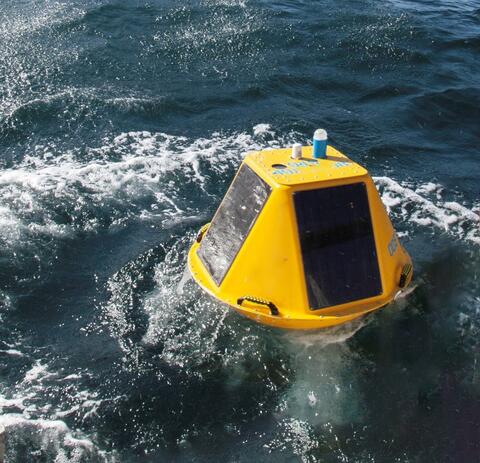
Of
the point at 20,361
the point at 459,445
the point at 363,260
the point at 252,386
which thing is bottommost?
the point at 459,445

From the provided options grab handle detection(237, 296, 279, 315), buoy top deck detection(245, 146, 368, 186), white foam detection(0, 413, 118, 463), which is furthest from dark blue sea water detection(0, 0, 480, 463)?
buoy top deck detection(245, 146, 368, 186)

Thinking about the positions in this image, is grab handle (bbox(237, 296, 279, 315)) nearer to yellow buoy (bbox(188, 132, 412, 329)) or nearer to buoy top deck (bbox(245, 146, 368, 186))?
yellow buoy (bbox(188, 132, 412, 329))

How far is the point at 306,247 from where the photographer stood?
6070 mm

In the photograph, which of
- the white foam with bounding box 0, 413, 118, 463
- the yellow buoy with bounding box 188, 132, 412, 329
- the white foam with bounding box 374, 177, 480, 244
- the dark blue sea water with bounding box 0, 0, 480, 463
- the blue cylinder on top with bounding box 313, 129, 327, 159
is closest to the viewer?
the white foam with bounding box 0, 413, 118, 463

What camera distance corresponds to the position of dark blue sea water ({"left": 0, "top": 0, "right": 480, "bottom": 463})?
5.90 meters

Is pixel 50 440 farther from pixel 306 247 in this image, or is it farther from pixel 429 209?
pixel 429 209

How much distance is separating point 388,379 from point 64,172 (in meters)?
6.06

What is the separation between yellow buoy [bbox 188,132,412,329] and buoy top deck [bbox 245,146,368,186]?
11mm

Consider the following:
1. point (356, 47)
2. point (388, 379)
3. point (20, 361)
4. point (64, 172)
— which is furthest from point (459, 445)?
point (356, 47)

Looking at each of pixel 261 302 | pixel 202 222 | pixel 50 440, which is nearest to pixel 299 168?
pixel 261 302

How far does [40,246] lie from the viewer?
799 cm

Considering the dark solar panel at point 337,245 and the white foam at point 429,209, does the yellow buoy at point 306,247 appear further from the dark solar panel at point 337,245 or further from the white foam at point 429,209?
the white foam at point 429,209

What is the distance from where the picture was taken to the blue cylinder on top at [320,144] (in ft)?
21.0

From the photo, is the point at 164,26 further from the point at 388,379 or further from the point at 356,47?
the point at 388,379
